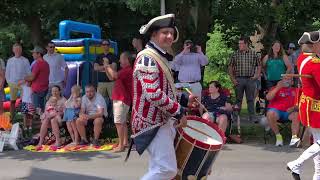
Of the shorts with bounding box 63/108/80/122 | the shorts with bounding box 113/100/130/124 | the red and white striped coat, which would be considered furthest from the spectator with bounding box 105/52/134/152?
the red and white striped coat

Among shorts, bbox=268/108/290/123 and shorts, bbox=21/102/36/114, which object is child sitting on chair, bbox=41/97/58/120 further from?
shorts, bbox=268/108/290/123

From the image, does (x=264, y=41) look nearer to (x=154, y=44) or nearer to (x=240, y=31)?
(x=240, y=31)

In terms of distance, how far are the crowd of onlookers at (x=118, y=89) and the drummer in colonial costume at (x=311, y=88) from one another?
2374 mm

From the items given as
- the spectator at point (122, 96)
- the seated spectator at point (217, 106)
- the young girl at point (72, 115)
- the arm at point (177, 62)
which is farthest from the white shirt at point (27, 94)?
the seated spectator at point (217, 106)

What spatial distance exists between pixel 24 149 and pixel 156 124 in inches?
229

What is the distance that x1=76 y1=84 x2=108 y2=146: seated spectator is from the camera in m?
10.4

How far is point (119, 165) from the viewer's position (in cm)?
881

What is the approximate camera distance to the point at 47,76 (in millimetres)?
11773

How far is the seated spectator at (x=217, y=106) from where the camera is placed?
10.2 meters

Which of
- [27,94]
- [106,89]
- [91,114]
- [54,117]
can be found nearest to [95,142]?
[91,114]

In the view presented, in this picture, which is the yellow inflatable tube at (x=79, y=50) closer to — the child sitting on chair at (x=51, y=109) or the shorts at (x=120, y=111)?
the child sitting on chair at (x=51, y=109)

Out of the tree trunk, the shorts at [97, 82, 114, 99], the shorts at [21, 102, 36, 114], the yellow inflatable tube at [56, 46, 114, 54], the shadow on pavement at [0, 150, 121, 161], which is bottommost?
the shadow on pavement at [0, 150, 121, 161]

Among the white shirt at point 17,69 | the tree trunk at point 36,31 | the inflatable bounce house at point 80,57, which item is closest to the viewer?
the white shirt at point 17,69

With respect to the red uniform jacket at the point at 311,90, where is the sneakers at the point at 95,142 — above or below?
below
